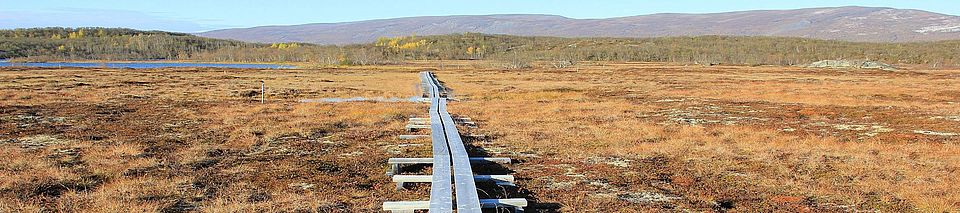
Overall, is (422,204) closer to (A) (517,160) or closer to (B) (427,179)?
(B) (427,179)

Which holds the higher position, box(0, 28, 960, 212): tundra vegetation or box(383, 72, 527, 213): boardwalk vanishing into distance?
box(383, 72, 527, 213): boardwalk vanishing into distance

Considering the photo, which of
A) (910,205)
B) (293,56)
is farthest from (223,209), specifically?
(293,56)

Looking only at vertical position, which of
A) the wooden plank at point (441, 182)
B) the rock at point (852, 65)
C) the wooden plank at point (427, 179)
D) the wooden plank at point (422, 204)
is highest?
the wooden plank at point (441, 182)

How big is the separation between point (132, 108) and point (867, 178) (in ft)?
77.5

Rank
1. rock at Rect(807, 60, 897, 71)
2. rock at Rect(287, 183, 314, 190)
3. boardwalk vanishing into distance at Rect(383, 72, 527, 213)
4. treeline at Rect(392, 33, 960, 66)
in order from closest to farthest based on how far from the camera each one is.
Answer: boardwalk vanishing into distance at Rect(383, 72, 527, 213), rock at Rect(287, 183, 314, 190), rock at Rect(807, 60, 897, 71), treeline at Rect(392, 33, 960, 66)

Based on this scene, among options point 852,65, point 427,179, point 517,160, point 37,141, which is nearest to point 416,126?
point 517,160

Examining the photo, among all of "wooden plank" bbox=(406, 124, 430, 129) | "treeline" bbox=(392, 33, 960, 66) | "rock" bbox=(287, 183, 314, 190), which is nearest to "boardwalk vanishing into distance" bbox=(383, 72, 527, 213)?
"rock" bbox=(287, 183, 314, 190)

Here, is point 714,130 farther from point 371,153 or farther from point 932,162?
point 371,153

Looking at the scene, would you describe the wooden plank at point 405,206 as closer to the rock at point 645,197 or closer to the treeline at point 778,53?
the rock at point 645,197

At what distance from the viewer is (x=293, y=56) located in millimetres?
193500

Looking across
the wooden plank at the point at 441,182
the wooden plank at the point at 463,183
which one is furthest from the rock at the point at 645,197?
the wooden plank at the point at 441,182

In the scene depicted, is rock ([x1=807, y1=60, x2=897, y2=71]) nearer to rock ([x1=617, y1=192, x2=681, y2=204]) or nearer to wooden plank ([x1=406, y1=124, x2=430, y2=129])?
wooden plank ([x1=406, y1=124, x2=430, y2=129])

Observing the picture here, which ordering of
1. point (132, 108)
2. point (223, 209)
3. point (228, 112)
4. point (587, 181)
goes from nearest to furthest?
point (223, 209) → point (587, 181) → point (228, 112) → point (132, 108)

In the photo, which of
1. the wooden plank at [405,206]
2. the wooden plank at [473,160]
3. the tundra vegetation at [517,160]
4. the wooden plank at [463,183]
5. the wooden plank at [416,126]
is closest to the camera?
the wooden plank at [463,183]
